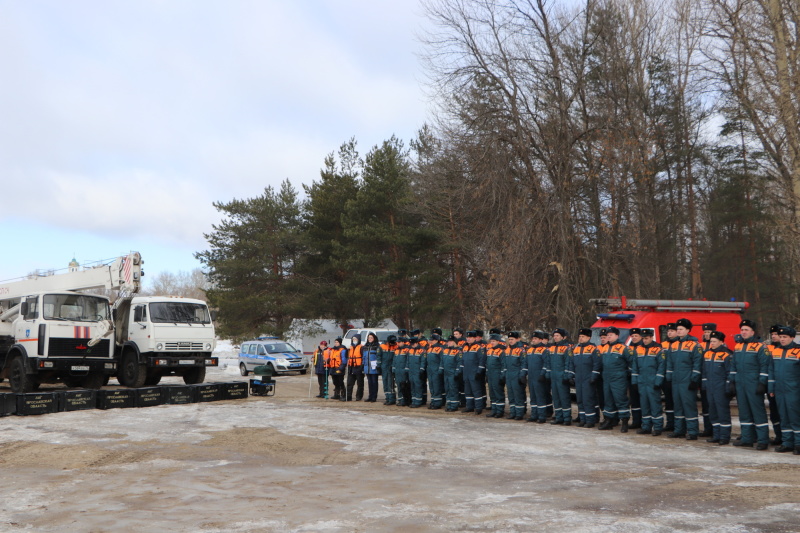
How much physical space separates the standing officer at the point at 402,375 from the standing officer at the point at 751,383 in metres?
8.19

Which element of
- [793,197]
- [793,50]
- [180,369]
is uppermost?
[793,50]

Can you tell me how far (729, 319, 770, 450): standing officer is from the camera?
11.0 m

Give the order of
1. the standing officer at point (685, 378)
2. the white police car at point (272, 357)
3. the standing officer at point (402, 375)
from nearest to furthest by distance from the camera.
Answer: the standing officer at point (685, 378), the standing officer at point (402, 375), the white police car at point (272, 357)

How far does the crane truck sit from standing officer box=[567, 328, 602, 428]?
34.1ft

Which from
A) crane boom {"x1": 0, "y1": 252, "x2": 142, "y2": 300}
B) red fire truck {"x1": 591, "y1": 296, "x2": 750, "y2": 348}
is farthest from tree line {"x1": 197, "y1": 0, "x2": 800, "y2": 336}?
crane boom {"x1": 0, "y1": 252, "x2": 142, "y2": 300}

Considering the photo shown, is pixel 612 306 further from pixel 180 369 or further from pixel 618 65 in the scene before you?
pixel 618 65

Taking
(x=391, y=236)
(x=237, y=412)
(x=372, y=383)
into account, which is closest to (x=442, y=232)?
(x=391, y=236)

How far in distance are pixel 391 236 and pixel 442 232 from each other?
326 centimetres

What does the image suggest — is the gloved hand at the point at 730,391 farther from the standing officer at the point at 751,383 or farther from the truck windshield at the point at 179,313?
the truck windshield at the point at 179,313

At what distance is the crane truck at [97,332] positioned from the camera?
714 inches

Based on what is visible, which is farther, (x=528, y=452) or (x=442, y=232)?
(x=442, y=232)

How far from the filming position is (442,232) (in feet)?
116

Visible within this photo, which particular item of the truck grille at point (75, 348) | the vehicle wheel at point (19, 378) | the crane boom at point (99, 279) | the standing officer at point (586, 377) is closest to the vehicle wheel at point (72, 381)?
the vehicle wheel at point (19, 378)

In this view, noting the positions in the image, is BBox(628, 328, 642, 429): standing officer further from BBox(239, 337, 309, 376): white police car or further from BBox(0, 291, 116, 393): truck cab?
BBox(239, 337, 309, 376): white police car
